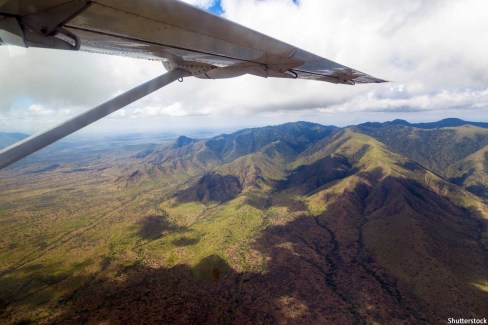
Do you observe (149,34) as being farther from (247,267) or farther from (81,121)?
(247,267)

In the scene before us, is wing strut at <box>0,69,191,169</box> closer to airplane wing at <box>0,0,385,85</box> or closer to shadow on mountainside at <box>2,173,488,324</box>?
airplane wing at <box>0,0,385,85</box>

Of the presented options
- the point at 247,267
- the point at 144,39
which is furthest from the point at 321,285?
the point at 144,39

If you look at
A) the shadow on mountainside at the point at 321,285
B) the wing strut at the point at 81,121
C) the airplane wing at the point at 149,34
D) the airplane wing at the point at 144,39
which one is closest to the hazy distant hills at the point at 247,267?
the shadow on mountainside at the point at 321,285

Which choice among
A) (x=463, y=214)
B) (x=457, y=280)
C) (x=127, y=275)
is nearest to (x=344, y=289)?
(x=457, y=280)

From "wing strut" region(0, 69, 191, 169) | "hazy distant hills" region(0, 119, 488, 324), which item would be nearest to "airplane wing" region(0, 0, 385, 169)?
"wing strut" region(0, 69, 191, 169)

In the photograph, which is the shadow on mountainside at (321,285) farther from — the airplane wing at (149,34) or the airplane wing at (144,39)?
the airplane wing at (149,34)

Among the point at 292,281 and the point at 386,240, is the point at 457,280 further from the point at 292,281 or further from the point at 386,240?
the point at 292,281
